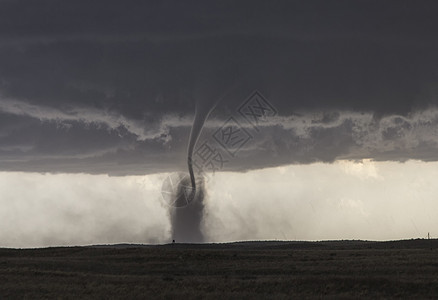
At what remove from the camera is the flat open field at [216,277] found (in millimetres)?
43469

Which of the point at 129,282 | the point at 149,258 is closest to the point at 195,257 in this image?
the point at 149,258

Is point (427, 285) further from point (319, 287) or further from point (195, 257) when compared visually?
point (195, 257)

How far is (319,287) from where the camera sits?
44.9m

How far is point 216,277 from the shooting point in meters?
51.5

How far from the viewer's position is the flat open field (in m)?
43.5

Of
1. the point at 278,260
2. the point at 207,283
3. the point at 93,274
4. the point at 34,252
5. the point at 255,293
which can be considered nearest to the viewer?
the point at 255,293

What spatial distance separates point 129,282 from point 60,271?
1080 cm

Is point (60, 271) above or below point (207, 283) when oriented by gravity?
above

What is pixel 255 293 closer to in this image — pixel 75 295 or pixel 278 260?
pixel 75 295

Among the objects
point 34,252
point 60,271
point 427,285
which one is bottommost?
point 427,285

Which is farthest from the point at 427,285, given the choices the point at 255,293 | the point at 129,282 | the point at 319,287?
the point at 129,282

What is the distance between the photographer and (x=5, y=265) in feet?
199

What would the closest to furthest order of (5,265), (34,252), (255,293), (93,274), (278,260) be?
(255,293) → (93,274) → (5,265) → (278,260) → (34,252)

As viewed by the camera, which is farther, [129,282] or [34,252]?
[34,252]
